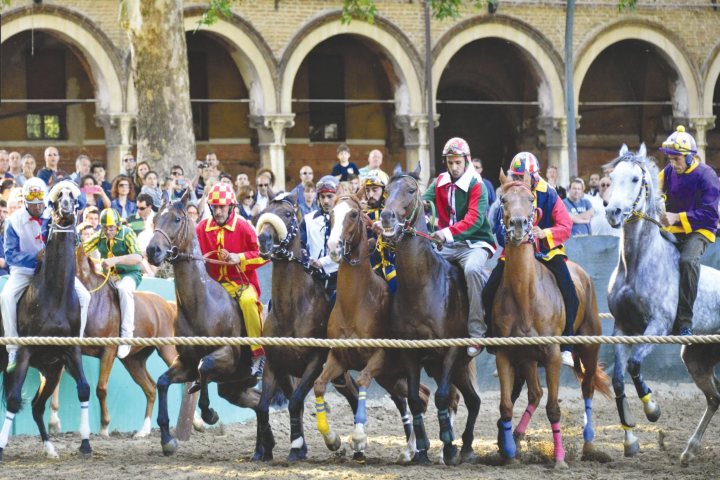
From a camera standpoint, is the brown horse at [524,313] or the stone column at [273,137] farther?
the stone column at [273,137]

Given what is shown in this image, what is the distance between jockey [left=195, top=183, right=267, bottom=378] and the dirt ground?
134cm

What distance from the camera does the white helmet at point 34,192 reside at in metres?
13.2

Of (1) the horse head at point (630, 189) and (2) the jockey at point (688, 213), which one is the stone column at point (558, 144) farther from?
(1) the horse head at point (630, 189)

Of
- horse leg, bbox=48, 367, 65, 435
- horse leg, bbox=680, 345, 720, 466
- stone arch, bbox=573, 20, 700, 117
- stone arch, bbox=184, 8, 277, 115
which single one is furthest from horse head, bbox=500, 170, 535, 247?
stone arch, bbox=573, 20, 700, 117

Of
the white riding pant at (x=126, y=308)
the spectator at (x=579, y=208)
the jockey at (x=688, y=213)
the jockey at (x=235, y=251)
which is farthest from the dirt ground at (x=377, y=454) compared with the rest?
the spectator at (x=579, y=208)

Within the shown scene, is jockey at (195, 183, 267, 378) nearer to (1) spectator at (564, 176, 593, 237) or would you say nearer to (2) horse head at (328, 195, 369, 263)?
(2) horse head at (328, 195, 369, 263)

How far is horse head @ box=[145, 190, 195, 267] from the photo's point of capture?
493 inches

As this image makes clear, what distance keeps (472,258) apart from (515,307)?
917mm

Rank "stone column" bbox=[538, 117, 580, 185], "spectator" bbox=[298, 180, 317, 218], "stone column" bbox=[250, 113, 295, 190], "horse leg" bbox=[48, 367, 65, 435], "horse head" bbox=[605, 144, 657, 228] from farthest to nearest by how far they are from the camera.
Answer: "stone column" bbox=[538, 117, 580, 185] → "stone column" bbox=[250, 113, 295, 190] → "spectator" bbox=[298, 180, 317, 218] → "horse leg" bbox=[48, 367, 65, 435] → "horse head" bbox=[605, 144, 657, 228]

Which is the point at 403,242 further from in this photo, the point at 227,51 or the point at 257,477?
the point at 227,51

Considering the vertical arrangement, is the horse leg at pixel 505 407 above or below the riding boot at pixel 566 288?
below

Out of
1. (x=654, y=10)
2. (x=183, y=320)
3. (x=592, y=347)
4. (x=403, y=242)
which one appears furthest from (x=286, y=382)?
(x=654, y=10)

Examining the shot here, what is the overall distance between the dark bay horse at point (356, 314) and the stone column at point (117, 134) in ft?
57.4

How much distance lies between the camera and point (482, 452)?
524 inches
